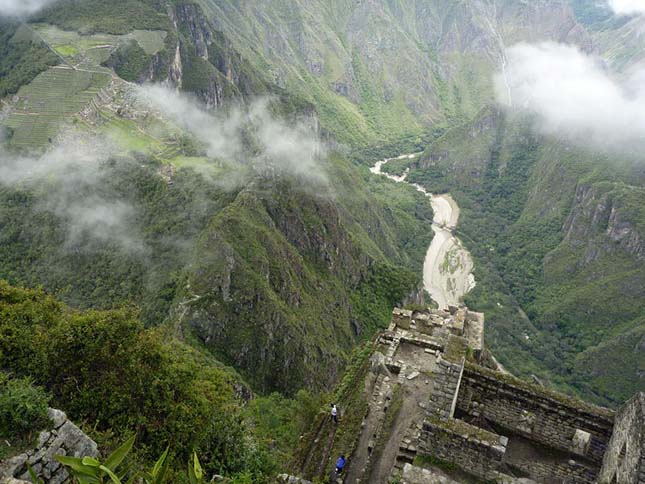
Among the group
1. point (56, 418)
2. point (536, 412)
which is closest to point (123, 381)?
point (56, 418)

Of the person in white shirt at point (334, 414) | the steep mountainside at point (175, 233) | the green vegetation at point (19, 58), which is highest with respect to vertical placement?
the green vegetation at point (19, 58)

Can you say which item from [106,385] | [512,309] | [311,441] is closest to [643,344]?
[512,309]

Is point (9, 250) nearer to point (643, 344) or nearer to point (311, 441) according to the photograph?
point (311, 441)

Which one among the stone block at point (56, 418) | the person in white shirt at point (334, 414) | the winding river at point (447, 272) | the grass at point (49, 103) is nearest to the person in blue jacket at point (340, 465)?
the person in white shirt at point (334, 414)

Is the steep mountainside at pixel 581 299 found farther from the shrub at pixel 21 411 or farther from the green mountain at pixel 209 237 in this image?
the shrub at pixel 21 411

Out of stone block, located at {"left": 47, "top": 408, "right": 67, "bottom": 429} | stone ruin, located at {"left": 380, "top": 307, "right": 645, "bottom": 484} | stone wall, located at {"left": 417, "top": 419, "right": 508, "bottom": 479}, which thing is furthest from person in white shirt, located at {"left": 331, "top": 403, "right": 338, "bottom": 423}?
stone block, located at {"left": 47, "top": 408, "right": 67, "bottom": 429}
